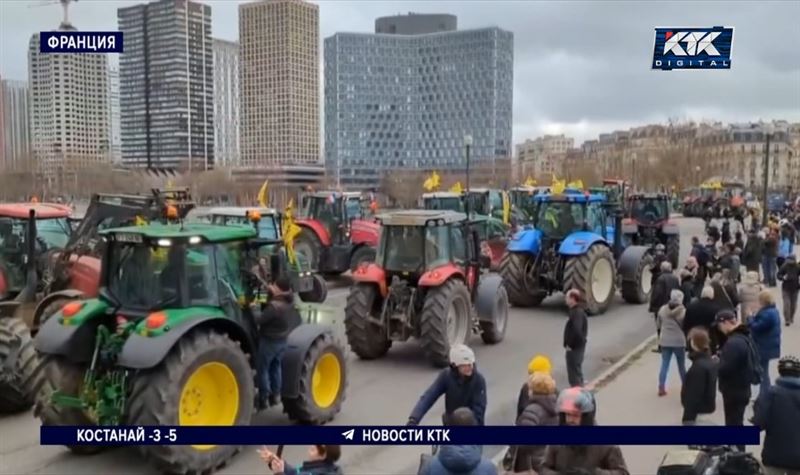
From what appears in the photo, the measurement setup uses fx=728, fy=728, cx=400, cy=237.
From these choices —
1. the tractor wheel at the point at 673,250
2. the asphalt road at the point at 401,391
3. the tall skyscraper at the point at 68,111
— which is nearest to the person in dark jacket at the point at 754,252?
the tractor wheel at the point at 673,250

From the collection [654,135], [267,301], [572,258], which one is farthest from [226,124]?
[267,301]

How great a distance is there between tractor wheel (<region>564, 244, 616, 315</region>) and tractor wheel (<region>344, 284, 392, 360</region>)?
429 centimetres

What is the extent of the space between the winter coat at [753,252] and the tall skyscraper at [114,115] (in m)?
15.6

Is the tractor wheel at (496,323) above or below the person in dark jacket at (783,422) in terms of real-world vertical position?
below

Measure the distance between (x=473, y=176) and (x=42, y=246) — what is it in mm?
48755

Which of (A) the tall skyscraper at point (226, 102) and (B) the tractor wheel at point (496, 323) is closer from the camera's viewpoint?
(B) the tractor wheel at point (496, 323)

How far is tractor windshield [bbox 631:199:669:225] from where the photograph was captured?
66.6 ft

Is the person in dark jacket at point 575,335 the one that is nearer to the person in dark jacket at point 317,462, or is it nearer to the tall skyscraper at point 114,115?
the person in dark jacket at point 317,462

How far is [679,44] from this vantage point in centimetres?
509

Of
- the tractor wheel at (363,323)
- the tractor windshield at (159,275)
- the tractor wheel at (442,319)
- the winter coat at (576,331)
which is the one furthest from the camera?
the tractor wheel at (363,323)

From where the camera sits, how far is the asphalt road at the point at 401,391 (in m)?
6.22

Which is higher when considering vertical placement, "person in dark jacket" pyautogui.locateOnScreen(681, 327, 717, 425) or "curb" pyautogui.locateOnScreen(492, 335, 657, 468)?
"person in dark jacket" pyautogui.locateOnScreen(681, 327, 717, 425)

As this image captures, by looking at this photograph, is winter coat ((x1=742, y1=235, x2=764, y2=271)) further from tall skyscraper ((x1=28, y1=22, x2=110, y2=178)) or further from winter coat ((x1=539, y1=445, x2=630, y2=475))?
tall skyscraper ((x1=28, y1=22, x2=110, y2=178))

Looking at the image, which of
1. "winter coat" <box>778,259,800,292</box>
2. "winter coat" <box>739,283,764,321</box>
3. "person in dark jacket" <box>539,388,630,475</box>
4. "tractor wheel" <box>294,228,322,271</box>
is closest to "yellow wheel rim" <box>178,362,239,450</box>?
"person in dark jacket" <box>539,388,630,475</box>
